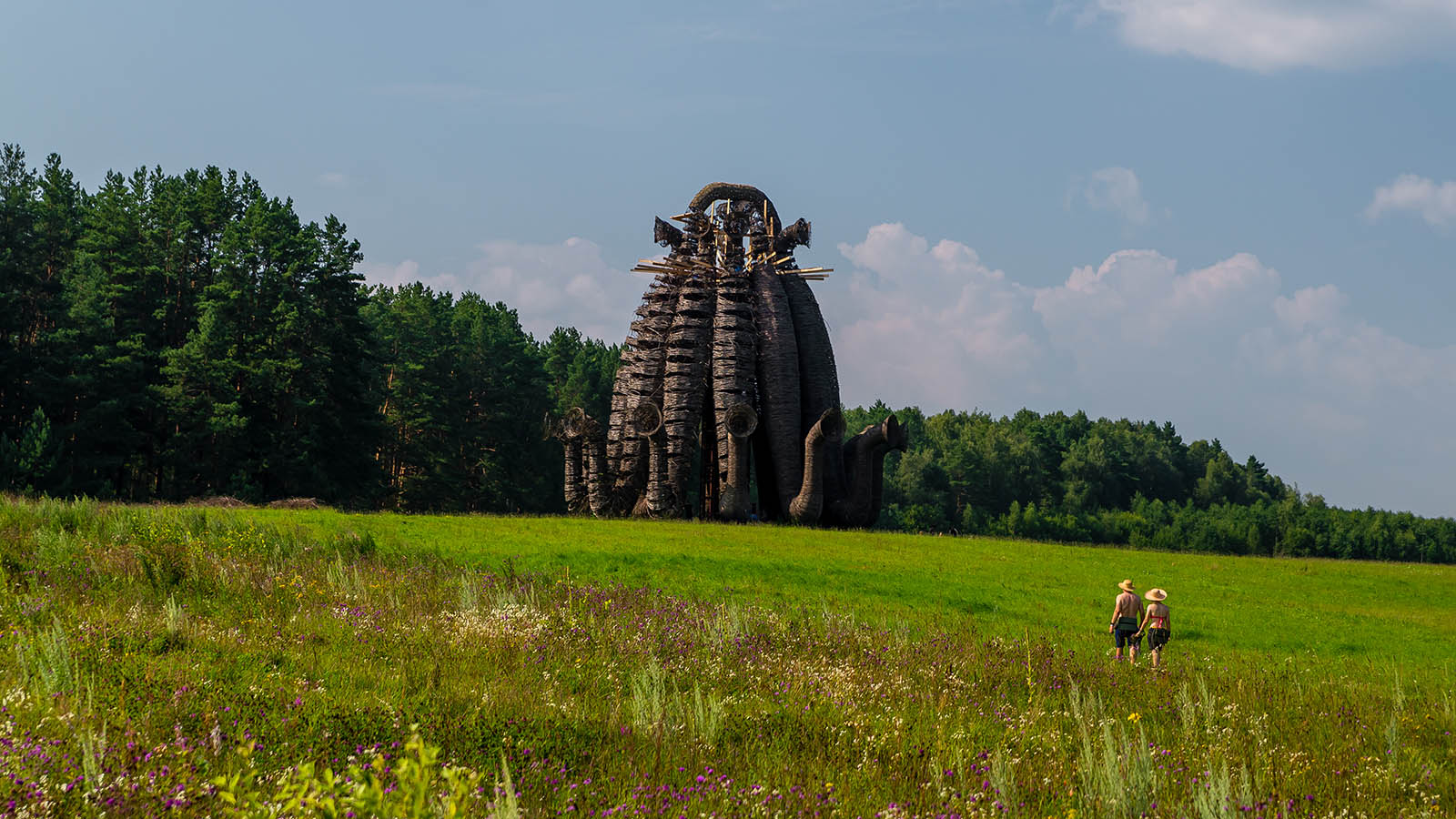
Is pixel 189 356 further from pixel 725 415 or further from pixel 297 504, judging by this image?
pixel 725 415

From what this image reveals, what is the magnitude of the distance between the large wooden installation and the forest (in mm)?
10358

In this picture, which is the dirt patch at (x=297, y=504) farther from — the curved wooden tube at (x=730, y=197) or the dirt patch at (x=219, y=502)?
the curved wooden tube at (x=730, y=197)

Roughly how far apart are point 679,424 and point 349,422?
1856cm

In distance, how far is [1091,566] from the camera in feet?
83.7

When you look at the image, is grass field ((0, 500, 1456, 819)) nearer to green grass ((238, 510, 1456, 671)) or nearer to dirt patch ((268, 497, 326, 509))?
green grass ((238, 510, 1456, 671))

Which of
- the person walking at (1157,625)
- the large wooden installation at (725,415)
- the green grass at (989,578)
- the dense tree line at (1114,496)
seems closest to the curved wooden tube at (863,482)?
the large wooden installation at (725,415)

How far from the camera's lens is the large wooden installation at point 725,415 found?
35.8 metres

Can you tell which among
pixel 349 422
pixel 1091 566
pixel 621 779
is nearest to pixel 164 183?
pixel 349 422

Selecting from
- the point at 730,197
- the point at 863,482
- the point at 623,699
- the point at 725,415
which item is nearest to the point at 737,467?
the point at 725,415

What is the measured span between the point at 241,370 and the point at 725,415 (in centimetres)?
2092

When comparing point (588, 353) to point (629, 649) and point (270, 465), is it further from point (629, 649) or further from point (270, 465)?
point (629, 649)

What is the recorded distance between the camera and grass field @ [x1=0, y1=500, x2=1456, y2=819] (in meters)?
6.16

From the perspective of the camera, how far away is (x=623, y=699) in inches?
344

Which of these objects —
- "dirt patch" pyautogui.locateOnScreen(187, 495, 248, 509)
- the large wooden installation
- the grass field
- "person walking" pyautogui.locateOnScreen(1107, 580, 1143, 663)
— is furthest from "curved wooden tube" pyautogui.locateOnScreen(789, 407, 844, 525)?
"person walking" pyautogui.locateOnScreen(1107, 580, 1143, 663)
